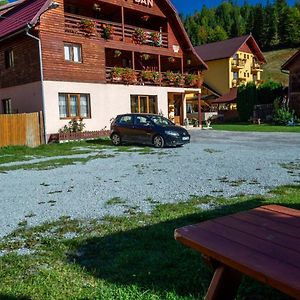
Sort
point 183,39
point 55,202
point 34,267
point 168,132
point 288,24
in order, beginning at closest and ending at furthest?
point 34,267 < point 55,202 < point 168,132 < point 183,39 < point 288,24

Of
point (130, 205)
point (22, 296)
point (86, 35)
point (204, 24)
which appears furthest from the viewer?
point (204, 24)

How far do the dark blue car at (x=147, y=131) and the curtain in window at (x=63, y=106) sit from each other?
3950mm

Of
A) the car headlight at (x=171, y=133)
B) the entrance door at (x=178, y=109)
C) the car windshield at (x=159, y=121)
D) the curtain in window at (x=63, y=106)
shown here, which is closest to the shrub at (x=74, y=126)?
the curtain in window at (x=63, y=106)

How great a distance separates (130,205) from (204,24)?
353 feet

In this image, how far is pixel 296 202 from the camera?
6.39m

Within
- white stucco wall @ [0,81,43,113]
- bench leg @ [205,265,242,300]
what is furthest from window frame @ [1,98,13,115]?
bench leg @ [205,265,242,300]

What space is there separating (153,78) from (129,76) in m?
2.31

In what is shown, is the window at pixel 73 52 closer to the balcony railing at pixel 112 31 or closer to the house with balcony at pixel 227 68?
the balcony railing at pixel 112 31

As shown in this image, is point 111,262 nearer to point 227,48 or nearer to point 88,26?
point 88,26

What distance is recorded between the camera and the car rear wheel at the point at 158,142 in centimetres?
1820

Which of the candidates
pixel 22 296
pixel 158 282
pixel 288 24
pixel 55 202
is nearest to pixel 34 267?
pixel 22 296

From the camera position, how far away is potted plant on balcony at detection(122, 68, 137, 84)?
26.0 m

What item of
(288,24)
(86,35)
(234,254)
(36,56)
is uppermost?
(288,24)

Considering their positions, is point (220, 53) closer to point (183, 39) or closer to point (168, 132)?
point (183, 39)
